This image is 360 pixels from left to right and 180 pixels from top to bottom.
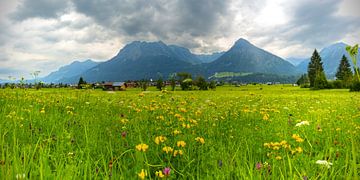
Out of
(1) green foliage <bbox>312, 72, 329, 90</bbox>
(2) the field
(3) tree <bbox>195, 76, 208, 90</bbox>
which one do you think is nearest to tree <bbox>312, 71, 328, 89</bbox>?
(1) green foliage <bbox>312, 72, 329, 90</bbox>

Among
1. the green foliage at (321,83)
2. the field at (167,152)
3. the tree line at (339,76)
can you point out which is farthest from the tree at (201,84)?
the field at (167,152)

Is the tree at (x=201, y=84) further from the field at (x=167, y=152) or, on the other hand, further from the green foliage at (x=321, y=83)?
the field at (x=167, y=152)

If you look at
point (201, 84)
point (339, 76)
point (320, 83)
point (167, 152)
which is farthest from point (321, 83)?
point (167, 152)

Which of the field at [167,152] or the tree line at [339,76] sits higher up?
the tree line at [339,76]

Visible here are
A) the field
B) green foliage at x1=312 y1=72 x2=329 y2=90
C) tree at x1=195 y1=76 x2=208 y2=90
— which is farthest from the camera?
tree at x1=195 y1=76 x2=208 y2=90

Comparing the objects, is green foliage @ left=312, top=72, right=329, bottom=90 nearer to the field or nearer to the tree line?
the tree line

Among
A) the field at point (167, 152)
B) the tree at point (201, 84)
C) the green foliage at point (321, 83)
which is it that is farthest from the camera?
the tree at point (201, 84)

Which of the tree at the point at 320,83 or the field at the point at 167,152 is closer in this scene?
the field at the point at 167,152

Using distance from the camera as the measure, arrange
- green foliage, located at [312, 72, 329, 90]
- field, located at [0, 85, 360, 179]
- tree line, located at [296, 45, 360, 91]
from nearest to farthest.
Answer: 1. tree line, located at [296, 45, 360, 91]
2. field, located at [0, 85, 360, 179]
3. green foliage, located at [312, 72, 329, 90]

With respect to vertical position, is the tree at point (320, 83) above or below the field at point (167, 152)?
above

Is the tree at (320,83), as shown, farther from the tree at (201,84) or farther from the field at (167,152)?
the field at (167,152)

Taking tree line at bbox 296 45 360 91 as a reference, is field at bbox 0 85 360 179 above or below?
below

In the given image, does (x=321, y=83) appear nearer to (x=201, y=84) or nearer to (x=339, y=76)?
(x=339, y=76)

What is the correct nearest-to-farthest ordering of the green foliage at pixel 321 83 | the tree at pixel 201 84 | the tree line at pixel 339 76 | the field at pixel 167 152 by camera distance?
the tree line at pixel 339 76, the field at pixel 167 152, the green foliage at pixel 321 83, the tree at pixel 201 84
